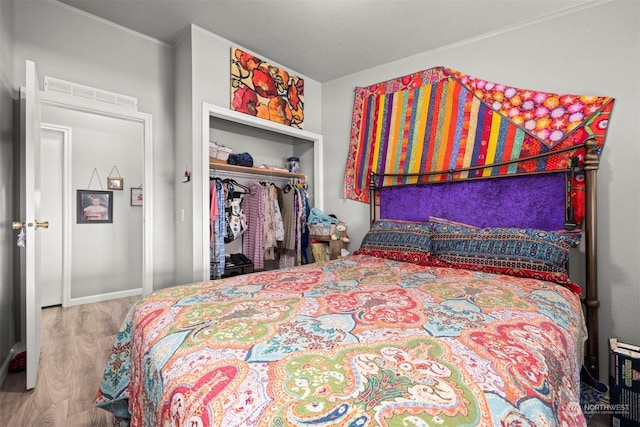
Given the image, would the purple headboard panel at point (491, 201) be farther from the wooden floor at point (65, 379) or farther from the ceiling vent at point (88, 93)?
the wooden floor at point (65, 379)

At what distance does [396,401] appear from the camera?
0.62 metres

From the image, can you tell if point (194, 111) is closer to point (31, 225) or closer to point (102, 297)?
point (31, 225)

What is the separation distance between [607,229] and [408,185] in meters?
1.44

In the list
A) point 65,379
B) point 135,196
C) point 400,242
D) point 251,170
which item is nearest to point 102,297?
point 135,196

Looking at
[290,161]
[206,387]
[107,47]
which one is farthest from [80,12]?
[206,387]

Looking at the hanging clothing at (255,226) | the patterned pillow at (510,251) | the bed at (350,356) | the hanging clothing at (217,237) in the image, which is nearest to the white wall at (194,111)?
the hanging clothing at (217,237)

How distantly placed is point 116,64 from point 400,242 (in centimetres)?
278

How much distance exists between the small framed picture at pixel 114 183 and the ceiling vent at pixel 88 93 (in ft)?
5.97

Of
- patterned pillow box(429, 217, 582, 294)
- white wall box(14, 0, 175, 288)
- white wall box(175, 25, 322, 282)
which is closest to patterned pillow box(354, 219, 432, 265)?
patterned pillow box(429, 217, 582, 294)

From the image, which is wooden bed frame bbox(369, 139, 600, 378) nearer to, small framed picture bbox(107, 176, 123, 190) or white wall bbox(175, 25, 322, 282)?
white wall bbox(175, 25, 322, 282)

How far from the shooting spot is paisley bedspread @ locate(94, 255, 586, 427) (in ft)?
2.02

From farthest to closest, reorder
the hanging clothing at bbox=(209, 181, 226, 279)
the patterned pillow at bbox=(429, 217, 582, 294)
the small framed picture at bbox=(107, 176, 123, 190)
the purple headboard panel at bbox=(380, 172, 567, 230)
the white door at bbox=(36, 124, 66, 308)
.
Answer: the small framed picture at bbox=(107, 176, 123, 190) < the white door at bbox=(36, 124, 66, 308) < the hanging clothing at bbox=(209, 181, 226, 279) < the purple headboard panel at bbox=(380, 172, 567, 230) < the patterned pillow at bbox=(429, 217, 582, 294)

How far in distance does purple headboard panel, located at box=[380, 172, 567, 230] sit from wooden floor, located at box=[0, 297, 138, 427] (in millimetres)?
2648

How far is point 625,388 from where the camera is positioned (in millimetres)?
1648
